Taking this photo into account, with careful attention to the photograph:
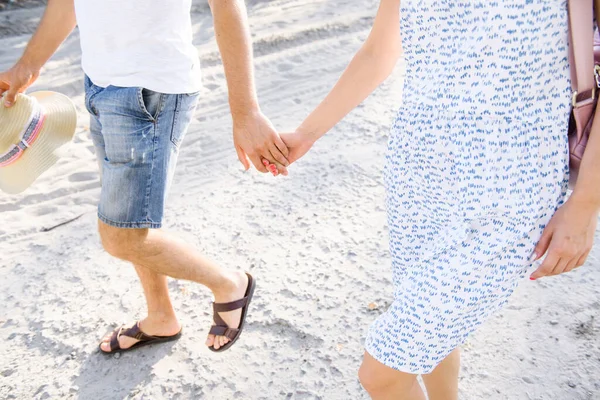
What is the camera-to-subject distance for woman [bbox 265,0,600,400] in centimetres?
144

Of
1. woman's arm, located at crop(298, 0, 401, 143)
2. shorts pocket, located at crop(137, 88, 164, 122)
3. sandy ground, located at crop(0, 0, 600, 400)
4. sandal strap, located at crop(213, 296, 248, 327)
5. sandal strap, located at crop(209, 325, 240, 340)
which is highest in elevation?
woman's arm, located at crop(298, 0, 401, 143)

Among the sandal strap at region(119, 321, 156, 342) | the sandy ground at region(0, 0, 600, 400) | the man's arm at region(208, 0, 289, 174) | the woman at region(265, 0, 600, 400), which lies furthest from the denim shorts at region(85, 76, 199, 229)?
the woman at region(265, 0, 600, 400)

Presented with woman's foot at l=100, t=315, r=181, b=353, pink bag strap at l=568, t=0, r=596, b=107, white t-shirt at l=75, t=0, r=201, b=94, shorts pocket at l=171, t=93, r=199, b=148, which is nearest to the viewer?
pink bag strap at l=568, t=0, r=596, b=107

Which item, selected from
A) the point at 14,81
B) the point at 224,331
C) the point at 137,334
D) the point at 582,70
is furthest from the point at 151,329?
the point at 582,70

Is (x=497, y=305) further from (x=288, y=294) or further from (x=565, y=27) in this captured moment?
(x=288, y=294)

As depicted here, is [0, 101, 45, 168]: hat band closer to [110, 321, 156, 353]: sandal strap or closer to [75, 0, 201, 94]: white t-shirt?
[75, 0, 201, 94]: white t-shirt

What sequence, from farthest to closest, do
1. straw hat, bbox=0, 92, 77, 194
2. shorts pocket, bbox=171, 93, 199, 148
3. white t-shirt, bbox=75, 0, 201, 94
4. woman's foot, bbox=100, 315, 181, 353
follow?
1. woman's foot, bbox=100, 315, 181, 353
2. straw hat, bbox=0, 92, 77, 194
3. shorts pocket, bbox=171, 93, 199, 148
4. white t-shirt, bbox=75, 0, 201, 94

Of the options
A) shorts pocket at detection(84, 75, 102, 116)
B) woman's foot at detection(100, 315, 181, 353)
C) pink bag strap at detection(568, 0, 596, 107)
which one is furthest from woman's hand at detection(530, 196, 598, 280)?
woman's foot at detection(100, 315, 181, 353)

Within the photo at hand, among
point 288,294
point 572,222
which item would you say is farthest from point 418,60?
point 288,294

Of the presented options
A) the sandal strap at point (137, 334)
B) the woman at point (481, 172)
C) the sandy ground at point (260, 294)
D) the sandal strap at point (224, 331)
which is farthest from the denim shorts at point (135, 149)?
the woman at point (481, 172)

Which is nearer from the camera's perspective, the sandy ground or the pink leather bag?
the pink leather bag

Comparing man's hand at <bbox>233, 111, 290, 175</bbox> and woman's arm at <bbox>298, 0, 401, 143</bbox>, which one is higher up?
woman's arm at <bbox>298, 0, 401, 143</bbox>

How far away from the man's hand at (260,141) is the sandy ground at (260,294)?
0.94 m

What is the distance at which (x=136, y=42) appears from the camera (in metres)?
2.14
